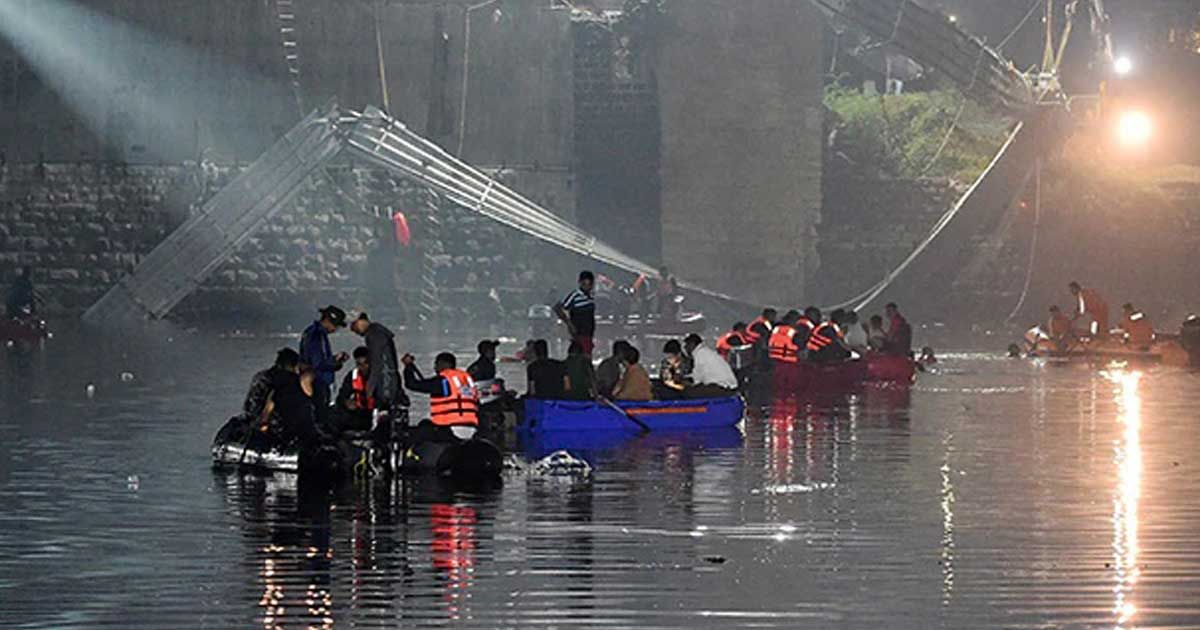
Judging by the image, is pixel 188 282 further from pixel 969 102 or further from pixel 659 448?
pixel 659 448

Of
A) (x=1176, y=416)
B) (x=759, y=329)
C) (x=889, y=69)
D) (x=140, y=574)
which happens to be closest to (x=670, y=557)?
(x=140, y=574)

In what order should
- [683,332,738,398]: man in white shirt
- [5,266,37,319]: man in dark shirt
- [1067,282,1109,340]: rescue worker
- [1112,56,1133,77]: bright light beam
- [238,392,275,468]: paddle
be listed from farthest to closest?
[1112,56,1133,77]: bright light beam < [5,266,37,319]: man in dark shirt < [1067,282,1109,340]: rescue worker < [683,332,738,398]: man in white shirt < [238,392,275,468]: paddle

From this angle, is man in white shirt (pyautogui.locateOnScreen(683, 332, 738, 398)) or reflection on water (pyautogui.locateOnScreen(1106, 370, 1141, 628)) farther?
man in white shirt (pyautogui.locateOnScreen(683, 332, 738, 398))

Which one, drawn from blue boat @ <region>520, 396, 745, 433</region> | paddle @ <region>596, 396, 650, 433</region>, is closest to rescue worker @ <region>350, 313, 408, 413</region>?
blue boat @ <region>520, 396, 745, 433</region>

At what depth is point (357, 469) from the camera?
2553cm

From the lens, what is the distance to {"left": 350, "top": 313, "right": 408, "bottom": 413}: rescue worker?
26.7 m

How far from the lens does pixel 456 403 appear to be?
2605cm

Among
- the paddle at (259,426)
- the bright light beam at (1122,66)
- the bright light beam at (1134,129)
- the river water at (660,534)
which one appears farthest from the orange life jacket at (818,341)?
the bright light beam at (1122,66)

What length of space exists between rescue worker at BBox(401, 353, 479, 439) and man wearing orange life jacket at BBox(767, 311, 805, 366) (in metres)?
12.5

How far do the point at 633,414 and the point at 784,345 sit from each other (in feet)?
27.6

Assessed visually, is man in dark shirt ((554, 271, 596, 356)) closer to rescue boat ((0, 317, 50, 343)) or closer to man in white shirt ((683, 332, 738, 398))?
man in white shirt ((683, 332, 738, 398))

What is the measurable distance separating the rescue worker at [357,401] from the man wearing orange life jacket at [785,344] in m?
12.4

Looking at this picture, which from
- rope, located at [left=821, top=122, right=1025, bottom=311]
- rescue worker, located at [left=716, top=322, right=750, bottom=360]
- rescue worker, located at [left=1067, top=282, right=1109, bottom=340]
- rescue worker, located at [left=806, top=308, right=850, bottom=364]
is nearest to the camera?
rescue worker, located at [left=716, top=322, right=750, bottom=360]

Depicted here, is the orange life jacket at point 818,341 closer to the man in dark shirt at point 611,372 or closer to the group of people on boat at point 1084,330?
the man in dark shirt at point 611,372
